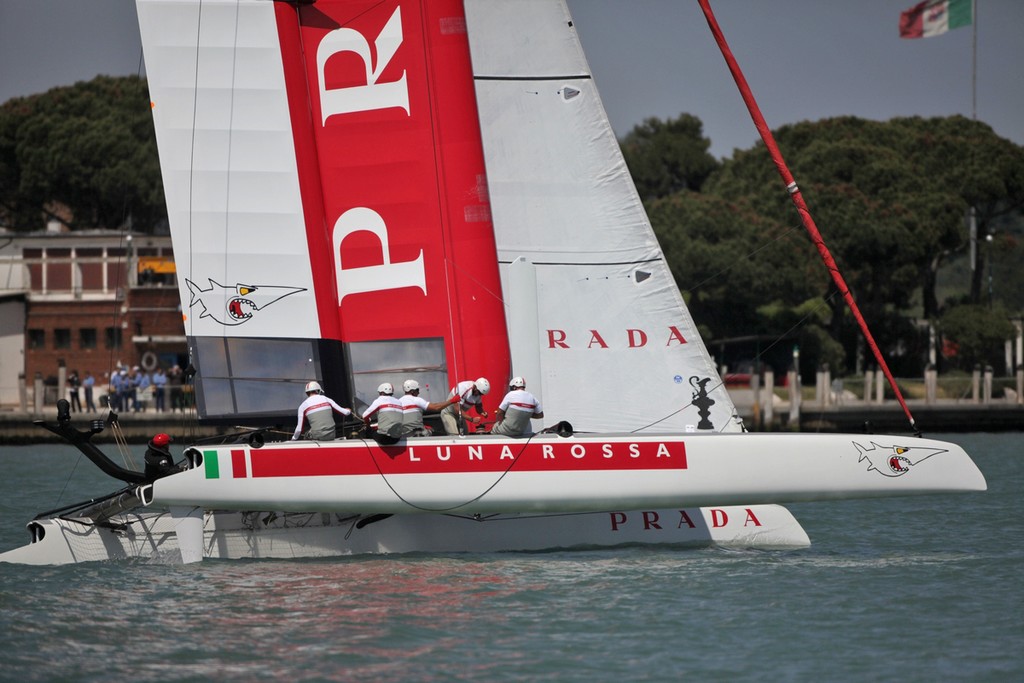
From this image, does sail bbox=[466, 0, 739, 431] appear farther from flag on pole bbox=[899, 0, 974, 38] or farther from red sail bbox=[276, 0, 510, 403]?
flag on pole bbox=[899, 0, 974, 38]

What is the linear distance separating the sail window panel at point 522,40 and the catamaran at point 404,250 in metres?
0.02

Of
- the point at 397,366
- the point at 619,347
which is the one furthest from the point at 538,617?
the point at 397,366

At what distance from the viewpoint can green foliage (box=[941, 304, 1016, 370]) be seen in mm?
45781

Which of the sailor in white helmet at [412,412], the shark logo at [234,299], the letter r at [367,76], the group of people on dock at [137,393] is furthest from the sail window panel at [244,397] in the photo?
the group of people on dock at [137,393]

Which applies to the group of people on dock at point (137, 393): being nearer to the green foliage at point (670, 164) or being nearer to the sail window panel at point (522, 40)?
the sail window panel at point (522, 40)

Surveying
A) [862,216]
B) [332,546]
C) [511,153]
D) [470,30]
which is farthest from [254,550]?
[862,216]

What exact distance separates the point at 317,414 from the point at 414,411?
37.2 inches

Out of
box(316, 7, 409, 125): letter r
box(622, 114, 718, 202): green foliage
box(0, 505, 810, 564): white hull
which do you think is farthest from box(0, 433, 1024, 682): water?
box(622, 114, 718, 202): green foliage

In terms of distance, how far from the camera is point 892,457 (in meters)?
13.7

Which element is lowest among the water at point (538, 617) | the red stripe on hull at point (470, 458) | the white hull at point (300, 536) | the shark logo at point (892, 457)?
the water at point (538, 617)

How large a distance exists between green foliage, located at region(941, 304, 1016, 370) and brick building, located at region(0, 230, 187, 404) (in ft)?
79.2

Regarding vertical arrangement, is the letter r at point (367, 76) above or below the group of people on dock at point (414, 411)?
above

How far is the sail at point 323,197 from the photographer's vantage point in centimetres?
1510

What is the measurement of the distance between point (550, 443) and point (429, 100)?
13.8ft
